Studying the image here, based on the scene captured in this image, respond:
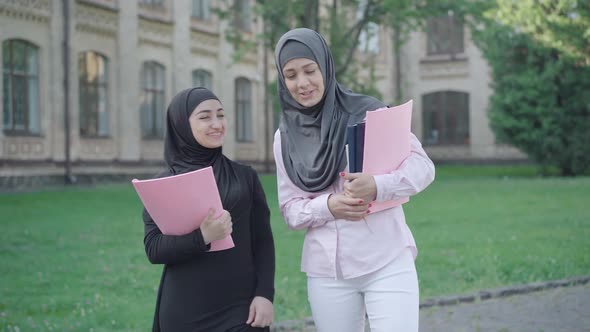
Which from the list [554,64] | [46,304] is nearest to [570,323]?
[46,304]

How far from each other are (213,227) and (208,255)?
247 millimetres

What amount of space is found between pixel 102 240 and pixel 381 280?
905cm

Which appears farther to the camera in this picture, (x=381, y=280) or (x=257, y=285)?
(x=257, y=285)

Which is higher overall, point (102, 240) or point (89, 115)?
point (89, 115)

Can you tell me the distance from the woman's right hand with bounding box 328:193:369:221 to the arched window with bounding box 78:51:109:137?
72.2 feet

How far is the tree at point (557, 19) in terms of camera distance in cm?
2155

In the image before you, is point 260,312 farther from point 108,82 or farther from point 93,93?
point 108,82

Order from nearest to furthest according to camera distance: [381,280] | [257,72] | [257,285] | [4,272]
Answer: [381,280] < [257,285] < [4,272] < [257,72]

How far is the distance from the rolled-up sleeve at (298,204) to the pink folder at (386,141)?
232 mm

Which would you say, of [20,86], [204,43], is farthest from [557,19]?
[20,86]

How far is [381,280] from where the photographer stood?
3.38 meters

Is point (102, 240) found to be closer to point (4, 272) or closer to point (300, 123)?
point (4, 272)

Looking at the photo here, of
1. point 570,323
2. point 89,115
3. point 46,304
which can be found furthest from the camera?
point 89,115

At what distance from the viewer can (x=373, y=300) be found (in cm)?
339
